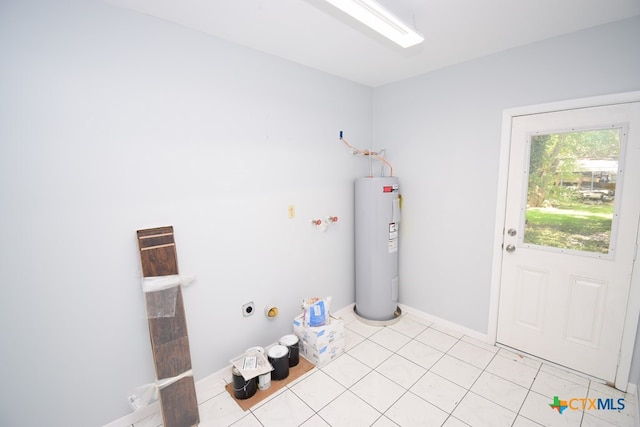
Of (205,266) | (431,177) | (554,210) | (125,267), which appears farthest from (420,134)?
(125,267)

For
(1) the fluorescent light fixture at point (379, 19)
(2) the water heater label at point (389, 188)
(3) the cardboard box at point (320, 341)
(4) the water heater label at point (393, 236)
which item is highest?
(1) the fluorescent light fixture at point (379, 19)

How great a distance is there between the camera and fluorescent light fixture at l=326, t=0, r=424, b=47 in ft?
4.55

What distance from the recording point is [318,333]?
235 centimetres

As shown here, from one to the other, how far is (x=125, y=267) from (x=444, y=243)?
277cm

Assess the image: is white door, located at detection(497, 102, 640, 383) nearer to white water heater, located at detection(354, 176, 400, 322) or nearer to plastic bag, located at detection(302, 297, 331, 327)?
white water heater, located at detection(354, 176, 400, 322)

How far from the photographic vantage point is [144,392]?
1845 millimetres

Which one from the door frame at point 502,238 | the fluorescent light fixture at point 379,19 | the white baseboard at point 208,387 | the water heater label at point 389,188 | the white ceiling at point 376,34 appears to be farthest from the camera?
the water heater label at point 389,188

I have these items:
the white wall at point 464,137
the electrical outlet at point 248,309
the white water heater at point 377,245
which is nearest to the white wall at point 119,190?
the electrical outlet at point 248,309

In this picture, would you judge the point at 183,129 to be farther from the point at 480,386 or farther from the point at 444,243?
the point at 480,386

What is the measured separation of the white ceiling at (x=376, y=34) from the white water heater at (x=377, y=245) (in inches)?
47.1

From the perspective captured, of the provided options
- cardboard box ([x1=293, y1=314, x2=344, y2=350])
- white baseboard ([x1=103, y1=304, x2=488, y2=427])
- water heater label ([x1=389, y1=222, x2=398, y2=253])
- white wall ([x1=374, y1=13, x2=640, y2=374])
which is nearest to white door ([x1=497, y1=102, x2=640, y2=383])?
white wall ([x1=374, y1=13, x2=640, y2=374])

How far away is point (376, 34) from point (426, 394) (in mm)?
2607

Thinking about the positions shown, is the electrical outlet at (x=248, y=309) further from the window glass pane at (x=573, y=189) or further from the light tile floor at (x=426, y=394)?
the window glass pane at (x=573, y=189)

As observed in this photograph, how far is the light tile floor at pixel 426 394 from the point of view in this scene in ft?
6.03
